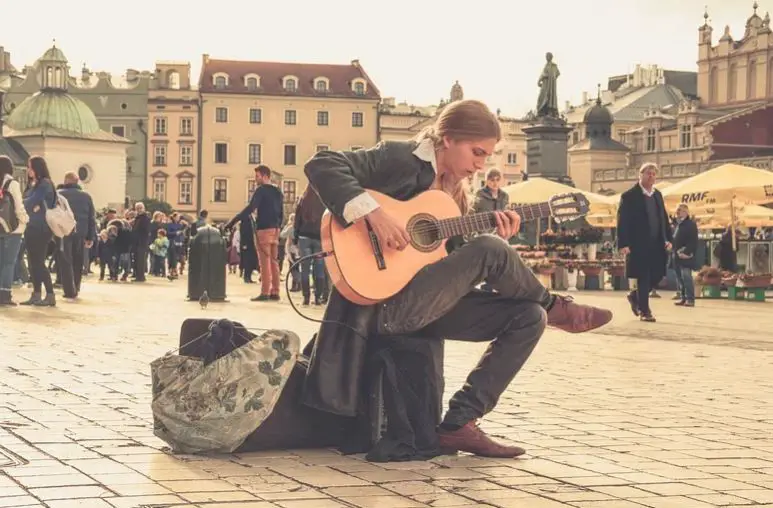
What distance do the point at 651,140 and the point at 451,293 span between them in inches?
3880

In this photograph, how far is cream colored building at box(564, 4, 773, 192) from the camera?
289 ft

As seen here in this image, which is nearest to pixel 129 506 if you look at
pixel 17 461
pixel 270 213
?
pixel 17 461

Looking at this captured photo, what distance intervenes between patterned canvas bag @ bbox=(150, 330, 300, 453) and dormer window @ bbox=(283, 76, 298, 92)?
10985 cm

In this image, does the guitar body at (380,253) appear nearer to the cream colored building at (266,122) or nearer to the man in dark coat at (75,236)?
the man in dark coat at (75,236)

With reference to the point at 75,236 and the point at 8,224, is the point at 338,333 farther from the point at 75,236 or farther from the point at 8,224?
the point at 75,236

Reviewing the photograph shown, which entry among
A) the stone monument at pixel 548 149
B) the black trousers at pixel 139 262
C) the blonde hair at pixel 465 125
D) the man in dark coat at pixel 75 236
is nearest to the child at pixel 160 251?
the black trousers at pixel 139 262

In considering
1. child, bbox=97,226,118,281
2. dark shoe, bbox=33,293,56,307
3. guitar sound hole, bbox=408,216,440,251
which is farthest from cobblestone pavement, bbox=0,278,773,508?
child, bbox=97,226,118,281

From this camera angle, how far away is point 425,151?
6109 mm

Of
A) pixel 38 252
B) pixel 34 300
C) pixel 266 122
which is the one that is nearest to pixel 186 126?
pixel 266 122

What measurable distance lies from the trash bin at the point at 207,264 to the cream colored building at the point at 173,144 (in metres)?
92.8

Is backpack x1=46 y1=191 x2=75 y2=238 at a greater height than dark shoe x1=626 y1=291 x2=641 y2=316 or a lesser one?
greater

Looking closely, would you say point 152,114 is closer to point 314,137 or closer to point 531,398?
point 314,137

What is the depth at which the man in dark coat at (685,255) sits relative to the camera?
2231 cm

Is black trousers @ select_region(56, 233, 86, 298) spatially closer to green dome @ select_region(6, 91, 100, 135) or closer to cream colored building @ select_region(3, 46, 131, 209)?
cream colored building @ select_region(3, 46, 131, 209)
